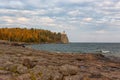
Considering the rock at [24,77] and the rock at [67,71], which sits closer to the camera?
the rock at [24,77]

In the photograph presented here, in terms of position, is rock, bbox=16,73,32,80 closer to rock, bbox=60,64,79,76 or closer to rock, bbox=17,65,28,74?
rock, bbox=17,65,28,74

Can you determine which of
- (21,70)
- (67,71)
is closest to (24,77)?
(21,70)

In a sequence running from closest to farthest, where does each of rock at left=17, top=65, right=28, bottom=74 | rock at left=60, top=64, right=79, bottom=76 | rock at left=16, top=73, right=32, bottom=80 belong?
rock at left=16, top=73, right=32, bottom=80
rock at left=60, top=64, right=79, bottom=76
rock at left=17, top=65, right=28, bottom=74

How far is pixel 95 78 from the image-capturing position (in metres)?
16.8

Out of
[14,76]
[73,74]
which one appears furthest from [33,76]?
[73,74]

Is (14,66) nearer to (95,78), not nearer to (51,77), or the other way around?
(51,77)

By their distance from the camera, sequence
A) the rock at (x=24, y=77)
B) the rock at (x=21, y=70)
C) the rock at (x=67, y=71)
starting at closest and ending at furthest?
the rock at (x=24, y=77) → the rock at (x=67, y=71) → the rock at (x=21, y=70)

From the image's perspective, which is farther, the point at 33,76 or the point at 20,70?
the point at 20,70

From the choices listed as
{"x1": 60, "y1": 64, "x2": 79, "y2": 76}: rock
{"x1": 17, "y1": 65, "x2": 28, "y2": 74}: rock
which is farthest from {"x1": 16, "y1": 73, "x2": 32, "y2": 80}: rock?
{"x1": 60, "y1": 64, "x2": 79, "y2": 76}: rock

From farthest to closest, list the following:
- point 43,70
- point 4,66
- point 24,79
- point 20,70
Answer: point 4,66, point 20,70, point 43,70, point 24,79

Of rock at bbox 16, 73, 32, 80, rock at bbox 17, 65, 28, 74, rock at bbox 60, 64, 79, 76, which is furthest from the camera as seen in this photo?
rock at bbox 17, 65, 28, 74

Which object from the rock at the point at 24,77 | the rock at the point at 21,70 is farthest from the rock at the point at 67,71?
the rock at the point at 21,70

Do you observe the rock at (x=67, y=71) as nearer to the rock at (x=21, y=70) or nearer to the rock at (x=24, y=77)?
the rock at (x=24, y=77)

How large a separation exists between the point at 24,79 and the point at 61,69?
106 inches
